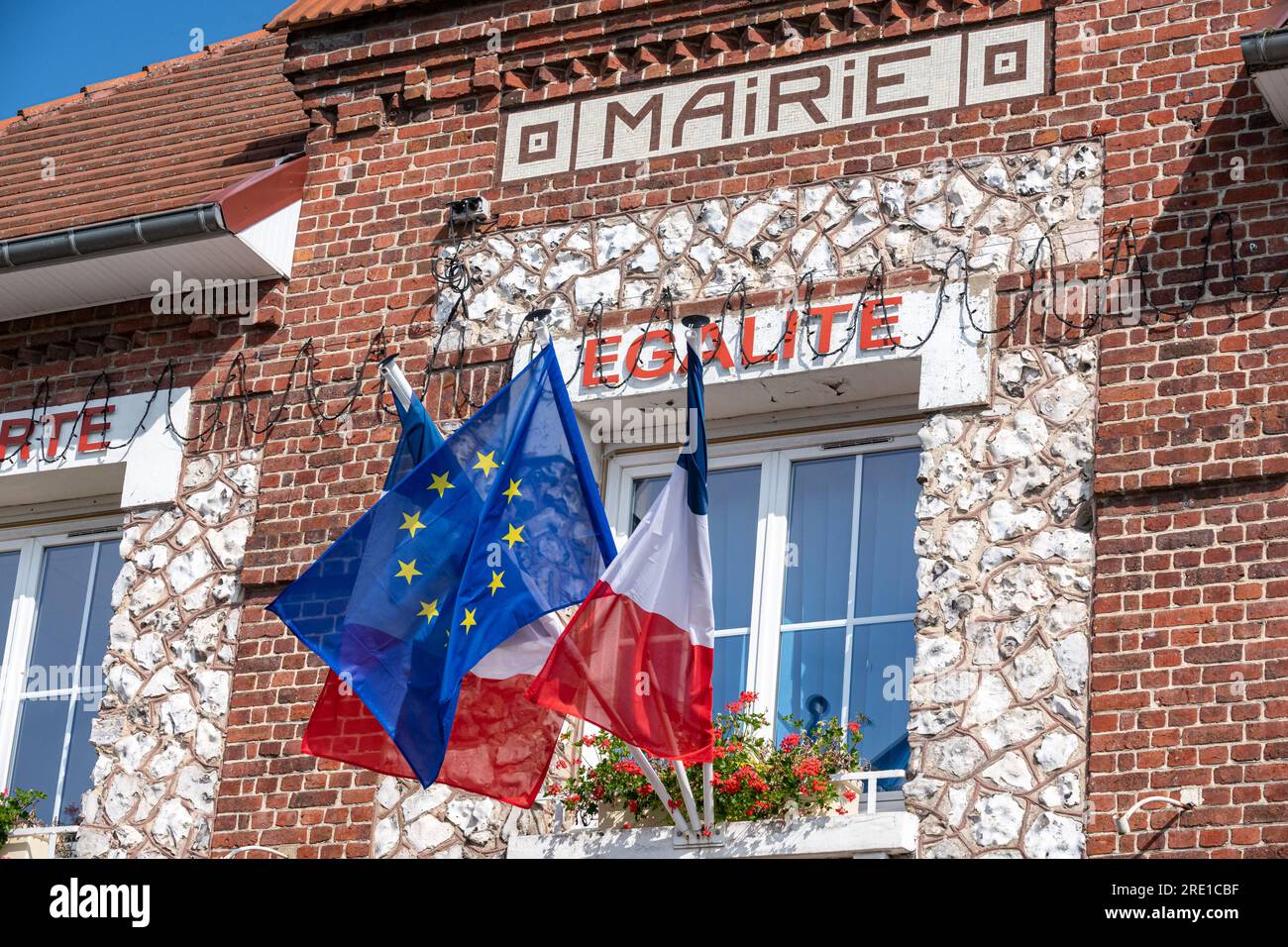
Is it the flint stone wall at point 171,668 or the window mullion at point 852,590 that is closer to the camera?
the window mullion at point 852,590

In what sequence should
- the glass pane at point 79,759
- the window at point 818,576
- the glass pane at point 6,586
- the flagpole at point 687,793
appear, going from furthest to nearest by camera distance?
1. the glass pane at point 6,586
2. the glass pane at point 79,759
3. the window at point 818,576
4. the flagpole at point 687,793

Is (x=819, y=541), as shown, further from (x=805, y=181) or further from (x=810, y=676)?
(x=805, y=181)

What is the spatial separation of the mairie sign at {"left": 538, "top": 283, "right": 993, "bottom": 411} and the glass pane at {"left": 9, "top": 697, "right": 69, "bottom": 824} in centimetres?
345

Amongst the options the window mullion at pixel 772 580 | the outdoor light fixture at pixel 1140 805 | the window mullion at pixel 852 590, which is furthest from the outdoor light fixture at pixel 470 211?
the outdoor light fixture at pixel 1140 805

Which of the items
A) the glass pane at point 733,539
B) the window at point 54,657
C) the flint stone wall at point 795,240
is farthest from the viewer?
the window at point 54,657

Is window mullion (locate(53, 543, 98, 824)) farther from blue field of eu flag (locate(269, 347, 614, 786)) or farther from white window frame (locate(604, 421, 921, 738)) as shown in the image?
white window frame (locate(604, 421, 921, 738))

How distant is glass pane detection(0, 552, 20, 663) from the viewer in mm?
12461

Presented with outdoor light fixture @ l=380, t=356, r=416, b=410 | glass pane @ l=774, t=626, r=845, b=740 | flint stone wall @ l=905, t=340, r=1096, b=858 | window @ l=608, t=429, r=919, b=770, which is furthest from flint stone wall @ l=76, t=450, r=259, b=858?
flint stone wall @ l=905, t=340, r=1096, b=858

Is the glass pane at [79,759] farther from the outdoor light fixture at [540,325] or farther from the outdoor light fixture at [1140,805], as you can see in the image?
the outdoor light fixture at [1140,805]

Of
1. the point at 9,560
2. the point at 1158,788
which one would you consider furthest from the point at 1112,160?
the point at 9,560

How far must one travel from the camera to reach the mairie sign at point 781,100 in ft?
36.7

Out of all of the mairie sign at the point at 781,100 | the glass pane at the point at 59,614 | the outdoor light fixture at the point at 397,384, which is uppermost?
the mairie sign at the point at 781,100

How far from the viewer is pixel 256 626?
37.6 feet

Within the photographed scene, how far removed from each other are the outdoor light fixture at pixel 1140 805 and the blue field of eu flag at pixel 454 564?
2505 mm
